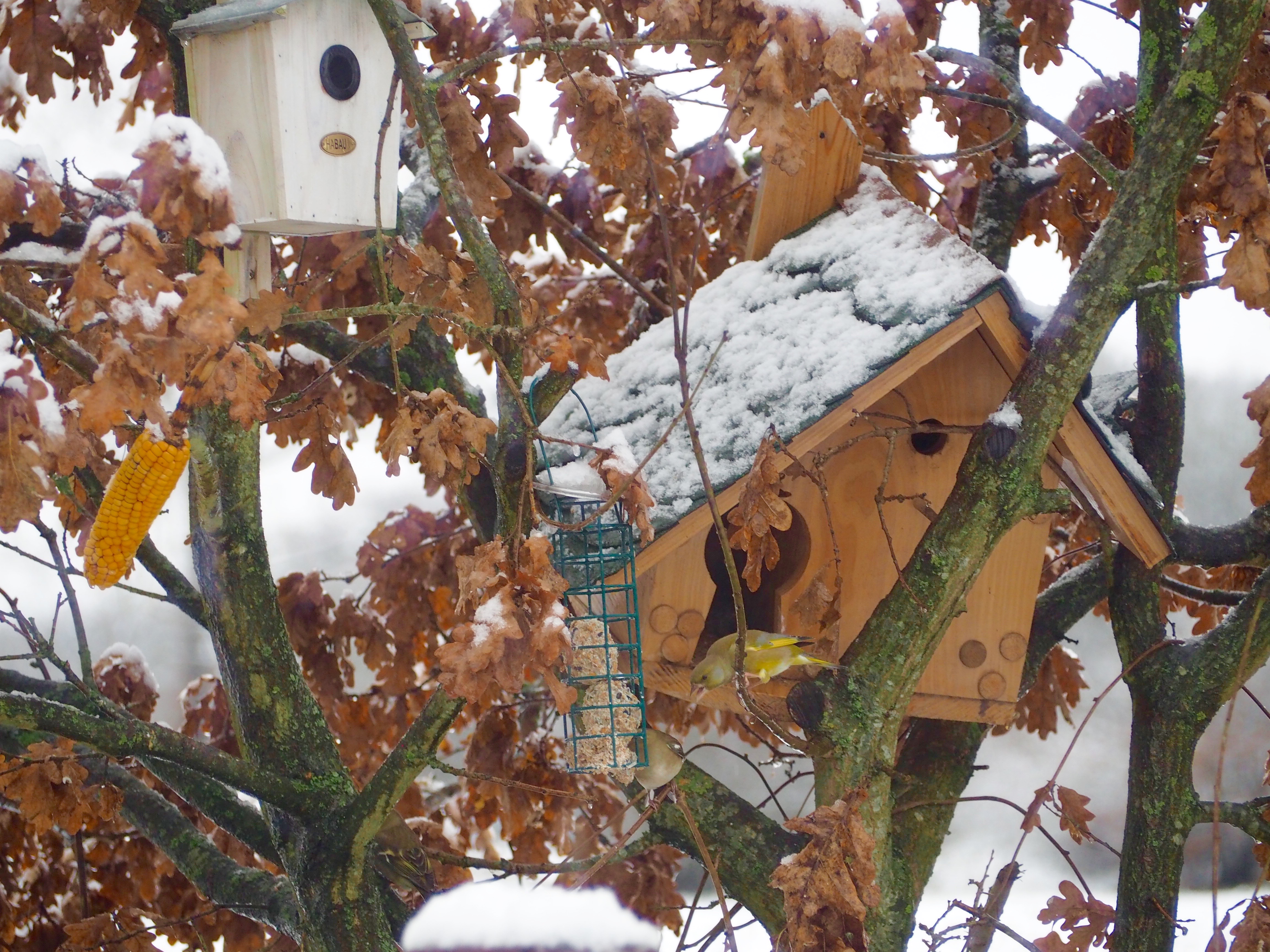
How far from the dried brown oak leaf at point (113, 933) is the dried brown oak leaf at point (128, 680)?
2.79 feet

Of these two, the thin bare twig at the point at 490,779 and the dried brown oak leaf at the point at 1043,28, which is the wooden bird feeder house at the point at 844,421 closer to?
the thin bare twig at the point at 490,779

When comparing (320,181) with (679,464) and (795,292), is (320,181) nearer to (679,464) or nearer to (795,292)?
(679,464)

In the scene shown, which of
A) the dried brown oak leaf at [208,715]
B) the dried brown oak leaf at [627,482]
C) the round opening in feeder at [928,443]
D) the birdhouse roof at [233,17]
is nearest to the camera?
the dried brown oak leaf at [627,482]

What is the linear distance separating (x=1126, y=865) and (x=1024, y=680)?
55 cm

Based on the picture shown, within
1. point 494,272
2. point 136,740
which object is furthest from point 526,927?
point 136,740

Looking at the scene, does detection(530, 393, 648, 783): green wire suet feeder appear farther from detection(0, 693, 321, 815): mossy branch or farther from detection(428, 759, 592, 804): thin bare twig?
detection(0, 693, 321, 815): mossy branch

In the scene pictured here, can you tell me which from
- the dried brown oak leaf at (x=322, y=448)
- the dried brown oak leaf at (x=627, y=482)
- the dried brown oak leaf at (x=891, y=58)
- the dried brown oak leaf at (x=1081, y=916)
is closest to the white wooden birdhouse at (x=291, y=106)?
the dried brown oak leaf at (x=322, y=448)

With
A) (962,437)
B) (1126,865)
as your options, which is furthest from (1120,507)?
(1126,865)

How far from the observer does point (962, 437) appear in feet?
9.22

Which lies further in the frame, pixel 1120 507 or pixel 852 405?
pixel 1120 507

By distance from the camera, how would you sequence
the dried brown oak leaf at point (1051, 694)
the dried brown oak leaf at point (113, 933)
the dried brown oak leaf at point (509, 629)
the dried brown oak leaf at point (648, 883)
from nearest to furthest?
the dried brown oak leaf at point (509, 629) < the dried brown oak leaf at point (113, 933) < the dried brown oak leaf at point (648, 883) < the dried brown oak leaf at point (1051, 694)

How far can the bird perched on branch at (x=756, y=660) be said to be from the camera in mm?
2215

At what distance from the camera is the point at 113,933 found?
128 inches

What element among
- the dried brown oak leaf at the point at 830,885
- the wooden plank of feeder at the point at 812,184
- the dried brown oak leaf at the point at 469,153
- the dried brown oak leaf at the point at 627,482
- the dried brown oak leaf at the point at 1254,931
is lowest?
the dried brown oak leaf at the point at 830,885
